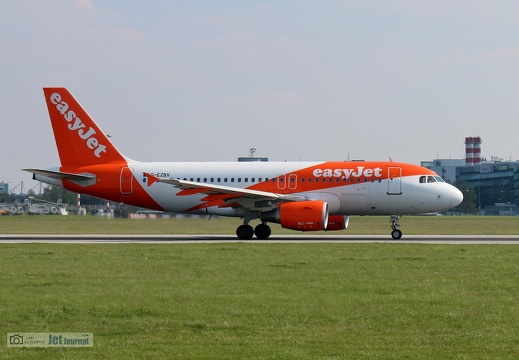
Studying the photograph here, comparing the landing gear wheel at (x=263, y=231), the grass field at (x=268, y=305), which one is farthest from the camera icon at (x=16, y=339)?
the landing gear wheel at (x=263, y=231)

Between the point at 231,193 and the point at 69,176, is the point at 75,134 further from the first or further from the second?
the point at 231,193

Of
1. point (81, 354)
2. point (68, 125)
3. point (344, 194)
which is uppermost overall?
point (68, 125)

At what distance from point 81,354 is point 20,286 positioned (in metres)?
8.02

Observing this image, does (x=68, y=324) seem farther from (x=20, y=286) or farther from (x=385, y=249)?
(x=385, y=249)

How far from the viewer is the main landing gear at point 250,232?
40.9m

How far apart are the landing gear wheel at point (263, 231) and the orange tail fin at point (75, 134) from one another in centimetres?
844

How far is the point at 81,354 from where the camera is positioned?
1233cm

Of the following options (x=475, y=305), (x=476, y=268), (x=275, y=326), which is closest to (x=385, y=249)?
(x=476, y=268)

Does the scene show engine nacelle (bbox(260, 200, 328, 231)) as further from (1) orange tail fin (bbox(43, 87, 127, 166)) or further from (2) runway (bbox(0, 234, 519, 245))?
(1) orange tail fin (bbox(43, 87, 127, 166))

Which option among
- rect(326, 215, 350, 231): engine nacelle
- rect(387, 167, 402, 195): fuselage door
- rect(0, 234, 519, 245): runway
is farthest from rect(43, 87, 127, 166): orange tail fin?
rect(387, 167, 402, 195): fuselage door

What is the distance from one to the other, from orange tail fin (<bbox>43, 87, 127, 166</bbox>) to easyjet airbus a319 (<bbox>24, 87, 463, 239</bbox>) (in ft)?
0.17

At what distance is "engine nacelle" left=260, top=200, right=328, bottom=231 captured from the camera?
38469 millimetres

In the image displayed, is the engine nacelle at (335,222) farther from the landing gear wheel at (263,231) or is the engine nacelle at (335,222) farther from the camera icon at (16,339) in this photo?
the camera icon at (16,339)

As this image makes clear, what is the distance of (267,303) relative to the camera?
55.6ft
